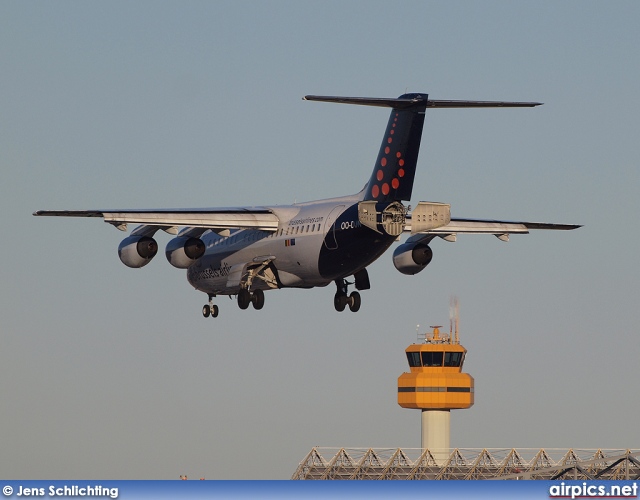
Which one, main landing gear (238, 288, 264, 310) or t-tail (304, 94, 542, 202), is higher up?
t-tail (304, 94, 542, 202)

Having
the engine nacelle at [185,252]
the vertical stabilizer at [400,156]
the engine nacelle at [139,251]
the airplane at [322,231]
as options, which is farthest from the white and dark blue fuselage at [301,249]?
the engine nacelle at [139,251]

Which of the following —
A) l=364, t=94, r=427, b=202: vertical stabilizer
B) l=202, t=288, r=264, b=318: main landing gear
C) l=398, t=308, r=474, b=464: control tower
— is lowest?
l=202, t=288, r=264, b=318: main landing gear

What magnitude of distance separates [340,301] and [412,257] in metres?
3.94

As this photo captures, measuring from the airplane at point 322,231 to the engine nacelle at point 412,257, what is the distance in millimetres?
42

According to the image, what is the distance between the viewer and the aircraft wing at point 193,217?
64688 mm

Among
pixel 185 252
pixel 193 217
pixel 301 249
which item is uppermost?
pixel 193 217

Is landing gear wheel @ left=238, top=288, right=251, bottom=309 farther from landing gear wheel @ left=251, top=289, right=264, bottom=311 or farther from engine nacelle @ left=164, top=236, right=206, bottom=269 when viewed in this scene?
engine nacelle @ left=164, top=236, right=206, bottom=269

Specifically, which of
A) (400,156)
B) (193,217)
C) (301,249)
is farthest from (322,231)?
(193,217)

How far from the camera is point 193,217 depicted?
66625mm

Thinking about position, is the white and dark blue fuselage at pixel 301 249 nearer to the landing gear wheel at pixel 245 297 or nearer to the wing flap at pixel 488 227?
the landing gear wheel at pixel 245 297

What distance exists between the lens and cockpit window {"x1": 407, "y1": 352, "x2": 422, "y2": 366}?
419 ft

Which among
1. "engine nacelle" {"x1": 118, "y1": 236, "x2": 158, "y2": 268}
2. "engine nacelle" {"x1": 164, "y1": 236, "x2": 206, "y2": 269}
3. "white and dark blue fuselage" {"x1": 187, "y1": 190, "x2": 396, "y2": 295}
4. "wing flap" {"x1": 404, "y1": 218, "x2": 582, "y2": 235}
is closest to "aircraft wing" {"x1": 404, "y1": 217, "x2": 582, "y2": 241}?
"wing flap" {"x1": 404, "y1": 218, "x2": 582, "y2": 235}

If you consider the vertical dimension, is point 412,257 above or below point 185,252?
above

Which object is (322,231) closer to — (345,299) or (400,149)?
(400,149)
